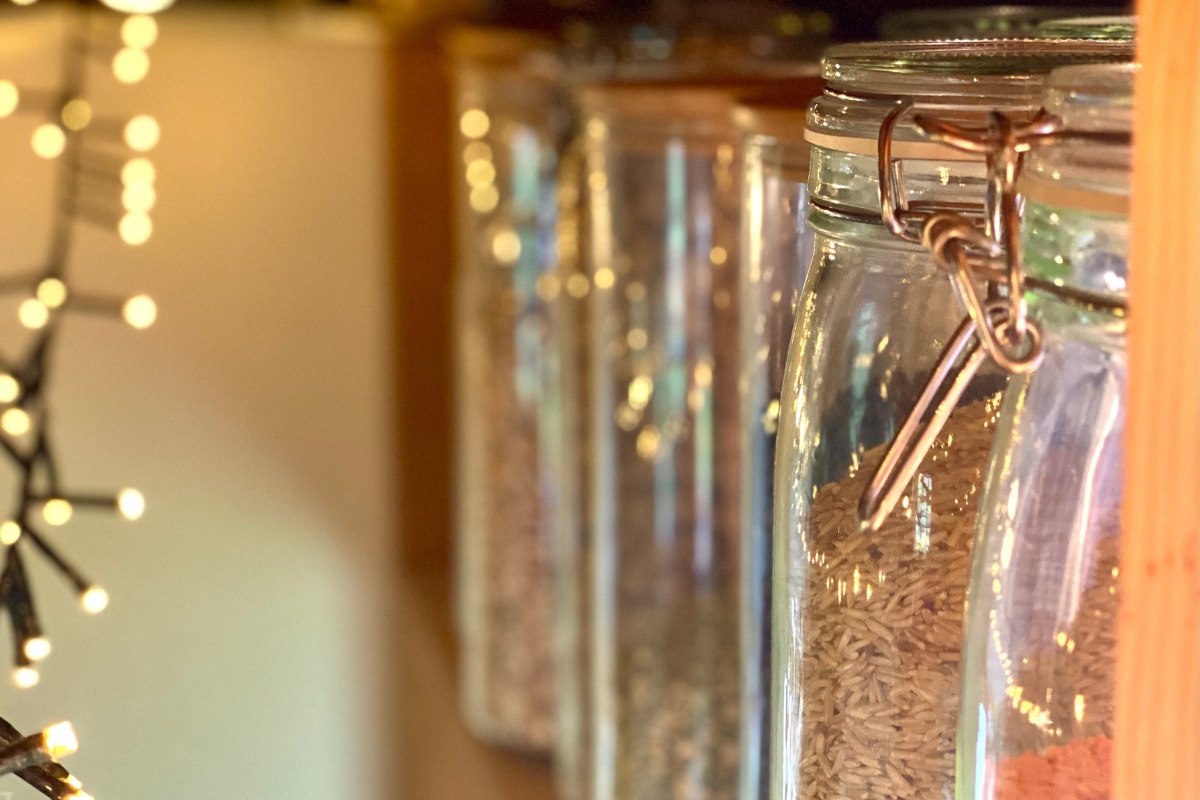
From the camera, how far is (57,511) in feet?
1.29

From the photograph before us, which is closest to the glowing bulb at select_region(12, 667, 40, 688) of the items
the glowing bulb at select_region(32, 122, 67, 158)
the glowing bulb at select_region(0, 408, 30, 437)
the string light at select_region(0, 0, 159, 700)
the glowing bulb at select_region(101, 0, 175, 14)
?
the string light at select_region(0, 0, 159, 700)

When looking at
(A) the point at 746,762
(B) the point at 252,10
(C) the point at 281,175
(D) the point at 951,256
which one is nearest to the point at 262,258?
(C) the point at 281,175

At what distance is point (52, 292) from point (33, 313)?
0.10ft

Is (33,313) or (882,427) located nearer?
(882,427)

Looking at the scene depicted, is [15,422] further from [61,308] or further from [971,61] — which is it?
[971,61]

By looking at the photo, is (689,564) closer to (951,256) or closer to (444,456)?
(951,256)

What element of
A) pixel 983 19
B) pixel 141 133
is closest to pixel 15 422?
pixel 983 19

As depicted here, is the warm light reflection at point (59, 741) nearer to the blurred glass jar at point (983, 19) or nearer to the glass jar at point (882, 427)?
the glass jar at point (882, 427)

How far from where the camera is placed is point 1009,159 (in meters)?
0.19

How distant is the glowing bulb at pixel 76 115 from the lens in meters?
0.73

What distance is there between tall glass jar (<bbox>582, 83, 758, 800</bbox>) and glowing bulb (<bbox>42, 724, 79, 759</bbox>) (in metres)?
0.28

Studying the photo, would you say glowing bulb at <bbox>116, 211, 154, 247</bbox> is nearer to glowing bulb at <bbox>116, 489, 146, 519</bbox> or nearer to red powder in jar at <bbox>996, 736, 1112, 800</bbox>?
glowing bulb at <bbox>116, 489, 146, 519</bbox>

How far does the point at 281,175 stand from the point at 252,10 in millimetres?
293

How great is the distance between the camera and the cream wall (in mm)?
344
